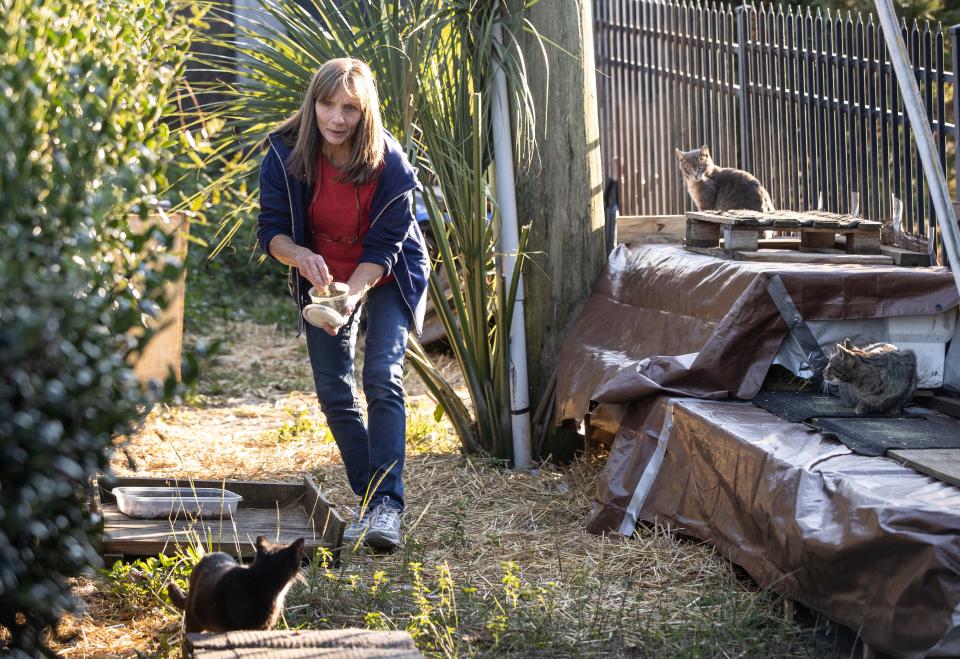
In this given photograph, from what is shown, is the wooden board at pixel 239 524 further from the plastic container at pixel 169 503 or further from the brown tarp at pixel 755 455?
the brown tarp at pixel 755 455

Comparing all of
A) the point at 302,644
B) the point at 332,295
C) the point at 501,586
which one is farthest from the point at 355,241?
the point at 302,644

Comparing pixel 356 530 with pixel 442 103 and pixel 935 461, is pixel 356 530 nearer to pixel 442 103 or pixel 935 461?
pixel 935 461

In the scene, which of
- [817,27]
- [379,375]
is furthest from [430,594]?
[817,27]

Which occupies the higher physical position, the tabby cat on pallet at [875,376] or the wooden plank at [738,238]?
the wooden plank at [738,238]

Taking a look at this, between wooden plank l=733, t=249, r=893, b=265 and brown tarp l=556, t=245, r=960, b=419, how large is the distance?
6.8 inches

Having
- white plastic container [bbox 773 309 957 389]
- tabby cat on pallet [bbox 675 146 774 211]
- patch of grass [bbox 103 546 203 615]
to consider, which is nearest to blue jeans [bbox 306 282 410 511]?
patch of grass [bbox 103 546 203 615]

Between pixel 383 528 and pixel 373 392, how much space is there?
543 millimetres

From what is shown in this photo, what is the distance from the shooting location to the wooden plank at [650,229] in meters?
6.16

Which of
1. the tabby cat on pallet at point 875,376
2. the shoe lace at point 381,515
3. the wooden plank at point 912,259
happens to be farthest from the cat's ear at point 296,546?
the wooden plank at point 912,259

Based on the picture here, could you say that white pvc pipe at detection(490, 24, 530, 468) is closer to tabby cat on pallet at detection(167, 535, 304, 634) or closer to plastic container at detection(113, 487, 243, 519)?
plastic container at detection(113, 487, 243, 519)

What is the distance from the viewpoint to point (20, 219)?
2.13 meters

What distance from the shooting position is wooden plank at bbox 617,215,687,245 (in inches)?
242

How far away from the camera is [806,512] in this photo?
10.6ft

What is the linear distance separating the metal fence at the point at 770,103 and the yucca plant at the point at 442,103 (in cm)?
209
